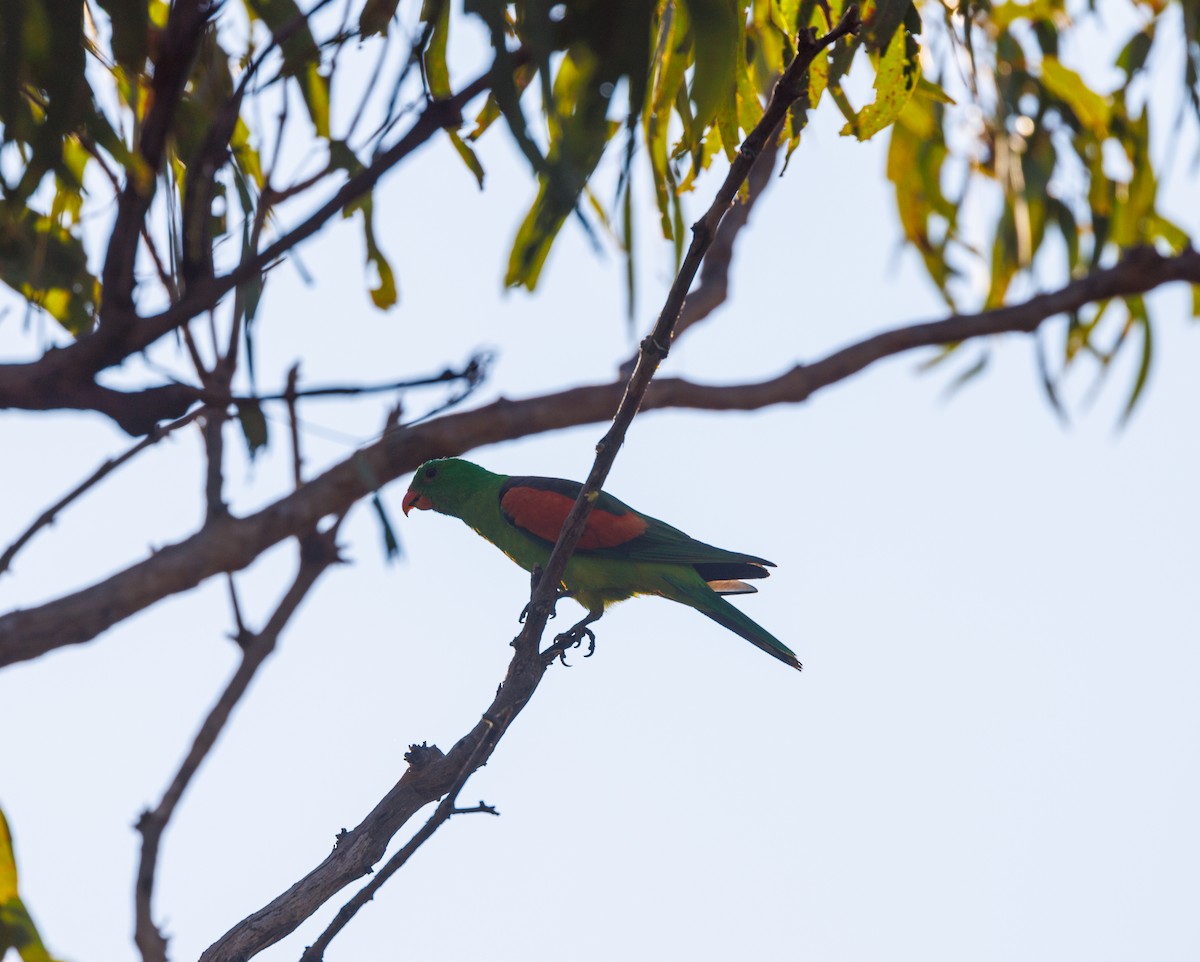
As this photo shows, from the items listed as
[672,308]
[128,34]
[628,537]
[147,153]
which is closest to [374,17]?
[128,34]

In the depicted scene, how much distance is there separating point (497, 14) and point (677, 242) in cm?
132

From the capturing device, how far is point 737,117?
291cm

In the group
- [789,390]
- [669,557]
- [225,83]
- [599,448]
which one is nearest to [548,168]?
[599,448]

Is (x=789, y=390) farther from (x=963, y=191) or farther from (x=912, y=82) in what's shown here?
(x=912, y=82)

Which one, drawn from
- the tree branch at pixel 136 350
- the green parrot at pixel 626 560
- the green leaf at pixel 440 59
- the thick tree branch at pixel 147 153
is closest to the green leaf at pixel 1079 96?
the green parrot at pixel 626 560

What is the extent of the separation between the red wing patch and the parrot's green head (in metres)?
0.35

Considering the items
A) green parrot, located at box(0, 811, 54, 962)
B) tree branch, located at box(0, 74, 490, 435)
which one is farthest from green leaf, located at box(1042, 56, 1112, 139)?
green parrot, located at box(0, 811, 54, 962)

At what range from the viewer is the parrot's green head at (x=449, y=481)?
16.2 ft

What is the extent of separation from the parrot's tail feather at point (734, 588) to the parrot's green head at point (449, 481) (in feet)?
3.66

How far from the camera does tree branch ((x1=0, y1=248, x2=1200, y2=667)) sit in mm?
4020

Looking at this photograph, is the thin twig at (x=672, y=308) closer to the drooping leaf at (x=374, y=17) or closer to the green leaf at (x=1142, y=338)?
the drooping leaf at (x=374, y=17)

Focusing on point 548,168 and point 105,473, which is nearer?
point 548,168

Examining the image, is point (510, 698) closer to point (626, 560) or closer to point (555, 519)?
point (626, 560)

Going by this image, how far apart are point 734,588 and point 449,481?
1311 millimetres
